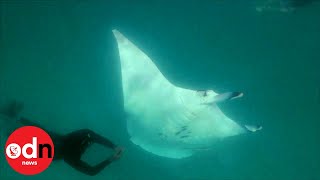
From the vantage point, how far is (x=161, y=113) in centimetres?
701

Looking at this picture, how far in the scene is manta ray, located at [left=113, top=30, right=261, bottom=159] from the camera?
6296 mm

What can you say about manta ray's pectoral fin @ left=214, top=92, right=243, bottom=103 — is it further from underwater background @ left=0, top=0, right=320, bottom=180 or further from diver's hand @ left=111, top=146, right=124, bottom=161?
underwater background @ left=0, top=0, right=320, bottom=180

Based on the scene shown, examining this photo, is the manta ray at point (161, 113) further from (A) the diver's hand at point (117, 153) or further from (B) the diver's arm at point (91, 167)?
(B) the diver's arm at point (91, 167)

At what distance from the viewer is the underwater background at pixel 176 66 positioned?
11.8m

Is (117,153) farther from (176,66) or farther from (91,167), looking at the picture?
(176,66)

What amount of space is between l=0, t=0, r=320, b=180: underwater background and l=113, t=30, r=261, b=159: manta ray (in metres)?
4.92

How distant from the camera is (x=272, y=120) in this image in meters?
14.1

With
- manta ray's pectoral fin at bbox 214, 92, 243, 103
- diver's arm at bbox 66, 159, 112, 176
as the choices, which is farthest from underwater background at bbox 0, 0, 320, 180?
diver's arm at bbox 66, 159, 112, 176

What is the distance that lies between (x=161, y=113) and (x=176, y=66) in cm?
550

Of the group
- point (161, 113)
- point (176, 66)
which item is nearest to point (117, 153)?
point (161, 113)

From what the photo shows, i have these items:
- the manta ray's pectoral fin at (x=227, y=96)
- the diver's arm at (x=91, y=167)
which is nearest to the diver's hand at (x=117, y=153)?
the diver's arm at (x=91, y=167)

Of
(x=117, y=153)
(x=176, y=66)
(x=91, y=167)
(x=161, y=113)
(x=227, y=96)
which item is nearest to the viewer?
(x=227, y=96)

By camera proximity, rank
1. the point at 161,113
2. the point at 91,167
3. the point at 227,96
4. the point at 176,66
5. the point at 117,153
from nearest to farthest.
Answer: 1. the point at 227,96
2. the point at 91,167
3. the point at 117,153
4. the point at 161,113
5. the point at 176,66

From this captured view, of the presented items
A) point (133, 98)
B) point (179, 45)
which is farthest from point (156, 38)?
point (133, 98)
